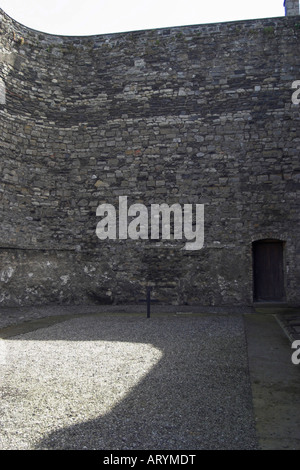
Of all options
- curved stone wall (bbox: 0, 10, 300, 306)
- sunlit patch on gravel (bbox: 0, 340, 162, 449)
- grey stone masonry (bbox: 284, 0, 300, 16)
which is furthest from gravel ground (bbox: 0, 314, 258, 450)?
grey stone masonry (bbox: 284, 0, 300, 16)

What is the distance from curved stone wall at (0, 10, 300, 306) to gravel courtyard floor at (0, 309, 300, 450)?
12.0 ft

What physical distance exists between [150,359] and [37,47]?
382 inches

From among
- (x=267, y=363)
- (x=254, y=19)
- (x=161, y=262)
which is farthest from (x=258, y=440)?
(x=254, y=19)

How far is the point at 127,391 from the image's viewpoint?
3.57 meters

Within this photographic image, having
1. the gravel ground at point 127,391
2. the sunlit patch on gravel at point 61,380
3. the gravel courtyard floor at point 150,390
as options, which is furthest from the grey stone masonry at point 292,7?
the sunlit patch on gravel at point 61,380

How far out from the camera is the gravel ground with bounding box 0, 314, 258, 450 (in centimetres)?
263

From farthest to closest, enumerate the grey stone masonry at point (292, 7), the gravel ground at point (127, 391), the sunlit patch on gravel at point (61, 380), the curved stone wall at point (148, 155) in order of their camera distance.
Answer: the grey stone masonry at point (292, 7), the curved stone wall at point (148, 155), the sunlit patch on gravel at point (61, 380), the gravel ground at point (127, 391)

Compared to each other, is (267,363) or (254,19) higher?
(254,19)

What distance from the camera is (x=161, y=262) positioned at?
10.2 meters

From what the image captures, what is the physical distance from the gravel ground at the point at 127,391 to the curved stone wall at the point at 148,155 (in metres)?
3.90

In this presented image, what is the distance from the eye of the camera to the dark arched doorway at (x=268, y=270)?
9914 mm

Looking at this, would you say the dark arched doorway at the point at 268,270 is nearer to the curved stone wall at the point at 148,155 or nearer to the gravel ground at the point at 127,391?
the curved stone wall at the point at 148,155

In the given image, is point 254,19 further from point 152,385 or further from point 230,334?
point 152,385

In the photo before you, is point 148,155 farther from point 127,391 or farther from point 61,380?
point 127,391
